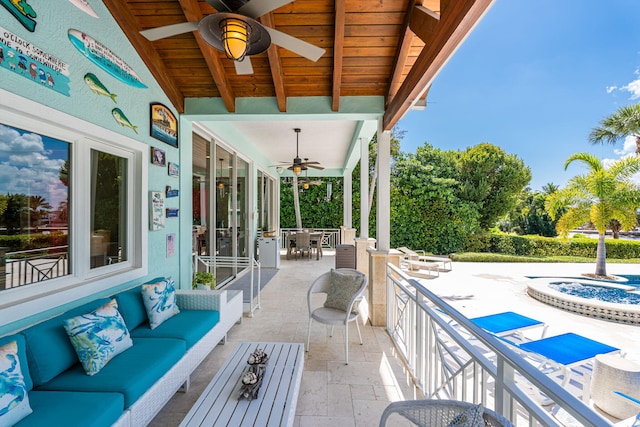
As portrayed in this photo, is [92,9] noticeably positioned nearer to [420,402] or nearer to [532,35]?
[420,402]

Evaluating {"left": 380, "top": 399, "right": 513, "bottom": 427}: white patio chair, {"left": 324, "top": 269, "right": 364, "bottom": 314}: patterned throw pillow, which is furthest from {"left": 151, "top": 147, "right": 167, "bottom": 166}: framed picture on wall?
{"left": 380, "top": 399, "right": 513, "bottom": 427}: white patio chair

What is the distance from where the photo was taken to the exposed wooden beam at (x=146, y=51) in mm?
2529

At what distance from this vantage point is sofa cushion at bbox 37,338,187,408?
160 cm

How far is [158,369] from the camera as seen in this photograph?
1854 millimetres

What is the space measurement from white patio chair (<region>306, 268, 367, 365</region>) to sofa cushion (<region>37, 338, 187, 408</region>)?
4.53 ft

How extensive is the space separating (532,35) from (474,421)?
997 inches

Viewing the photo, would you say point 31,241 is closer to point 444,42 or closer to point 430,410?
point 430,410

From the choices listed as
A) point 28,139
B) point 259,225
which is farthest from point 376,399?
point 259,225

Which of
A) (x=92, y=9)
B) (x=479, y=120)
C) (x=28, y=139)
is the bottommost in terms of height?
(x=28, y=139)

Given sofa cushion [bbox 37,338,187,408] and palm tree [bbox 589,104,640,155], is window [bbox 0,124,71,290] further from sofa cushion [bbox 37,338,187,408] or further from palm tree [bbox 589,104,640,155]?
palm tree [bbox 589,104,640,155]

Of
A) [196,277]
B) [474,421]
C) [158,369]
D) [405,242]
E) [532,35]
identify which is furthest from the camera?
[532,35]

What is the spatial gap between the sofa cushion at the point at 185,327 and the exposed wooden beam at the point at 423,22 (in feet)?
10.1

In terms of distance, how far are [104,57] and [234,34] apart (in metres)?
1.59

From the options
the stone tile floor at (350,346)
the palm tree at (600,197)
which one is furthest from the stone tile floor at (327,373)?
the palm tree at (600,197)
